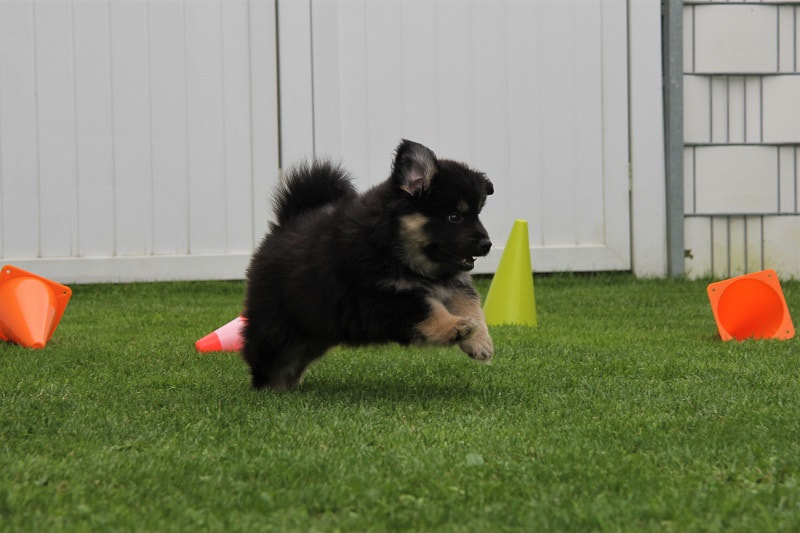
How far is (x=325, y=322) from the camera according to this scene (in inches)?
126

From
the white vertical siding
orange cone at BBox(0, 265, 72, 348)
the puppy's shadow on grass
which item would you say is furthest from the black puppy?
the white vertical siding

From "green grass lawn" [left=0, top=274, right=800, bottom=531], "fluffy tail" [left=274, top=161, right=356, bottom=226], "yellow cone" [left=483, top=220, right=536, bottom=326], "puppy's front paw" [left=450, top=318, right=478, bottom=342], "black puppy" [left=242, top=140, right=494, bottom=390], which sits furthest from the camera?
"yellow cone" [left=483, top=220, right=536, bottom=326]

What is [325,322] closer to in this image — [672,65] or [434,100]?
[434,100]

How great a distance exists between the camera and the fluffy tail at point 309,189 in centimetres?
359

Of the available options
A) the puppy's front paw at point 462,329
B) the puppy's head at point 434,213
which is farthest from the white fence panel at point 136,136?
the puppy's front paw at point 462,329

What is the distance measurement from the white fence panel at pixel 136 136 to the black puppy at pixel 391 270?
3.63 metres

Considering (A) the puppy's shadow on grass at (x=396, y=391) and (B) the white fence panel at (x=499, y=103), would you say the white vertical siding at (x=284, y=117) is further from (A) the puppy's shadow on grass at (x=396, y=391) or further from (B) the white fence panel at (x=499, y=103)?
(A) the puppy's shadow on grass at (x=396, y=391)

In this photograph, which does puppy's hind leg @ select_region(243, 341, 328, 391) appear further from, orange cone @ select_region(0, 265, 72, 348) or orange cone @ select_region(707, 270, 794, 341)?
orange cone @ select_region(707, 270, 794, 341)

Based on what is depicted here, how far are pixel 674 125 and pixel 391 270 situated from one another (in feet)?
14.8

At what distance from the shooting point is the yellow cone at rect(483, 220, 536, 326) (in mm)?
5160

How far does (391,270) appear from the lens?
3.15 metres

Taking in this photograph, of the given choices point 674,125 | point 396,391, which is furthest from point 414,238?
point 674,125

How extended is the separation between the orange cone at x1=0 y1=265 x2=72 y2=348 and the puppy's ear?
218cm

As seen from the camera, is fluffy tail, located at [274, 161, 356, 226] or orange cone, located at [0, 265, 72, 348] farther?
orange cone, located at [0, 265, 72, 348]
